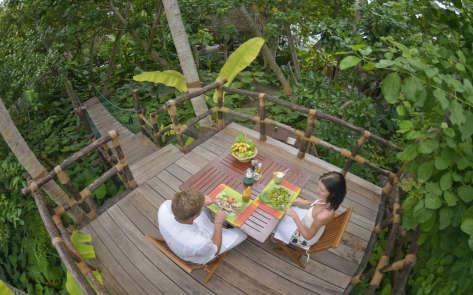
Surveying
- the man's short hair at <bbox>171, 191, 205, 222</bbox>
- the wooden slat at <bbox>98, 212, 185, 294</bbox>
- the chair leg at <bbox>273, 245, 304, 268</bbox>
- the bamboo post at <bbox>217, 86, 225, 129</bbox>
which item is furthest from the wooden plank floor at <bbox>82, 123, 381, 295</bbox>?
the bamboo post at <bbox>217, 86, 225, 129</bbox>

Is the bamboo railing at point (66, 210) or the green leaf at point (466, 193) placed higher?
the green leaf at point (466, 193)

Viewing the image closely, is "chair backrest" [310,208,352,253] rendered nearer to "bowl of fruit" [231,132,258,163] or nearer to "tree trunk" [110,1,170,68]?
"bowl of fruit" [231,132,258,163]

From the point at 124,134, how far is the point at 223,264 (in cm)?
579

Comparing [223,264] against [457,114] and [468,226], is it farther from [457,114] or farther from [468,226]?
[457,114]

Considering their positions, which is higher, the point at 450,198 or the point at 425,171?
the point at 425,171

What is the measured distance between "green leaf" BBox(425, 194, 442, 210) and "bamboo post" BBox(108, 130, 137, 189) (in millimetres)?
3915

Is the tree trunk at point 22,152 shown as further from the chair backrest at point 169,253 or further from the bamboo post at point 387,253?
the bamboo post at point 387,253

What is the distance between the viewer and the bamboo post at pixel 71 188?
3.91m

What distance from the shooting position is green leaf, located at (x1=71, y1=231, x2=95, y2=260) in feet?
13.1

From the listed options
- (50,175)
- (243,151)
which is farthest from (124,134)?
(243,151)

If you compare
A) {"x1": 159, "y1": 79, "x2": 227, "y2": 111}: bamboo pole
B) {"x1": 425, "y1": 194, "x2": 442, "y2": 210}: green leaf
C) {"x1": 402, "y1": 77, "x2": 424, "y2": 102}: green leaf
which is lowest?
{"x1": 159, "y1": 79, "x2": 227, "y2": 111}: bamboo pole

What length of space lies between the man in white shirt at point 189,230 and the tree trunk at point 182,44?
336cm

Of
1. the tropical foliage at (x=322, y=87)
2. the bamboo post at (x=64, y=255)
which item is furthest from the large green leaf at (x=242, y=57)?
the bamboo post at (x=64, y=255)

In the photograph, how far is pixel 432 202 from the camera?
2.21 metres
